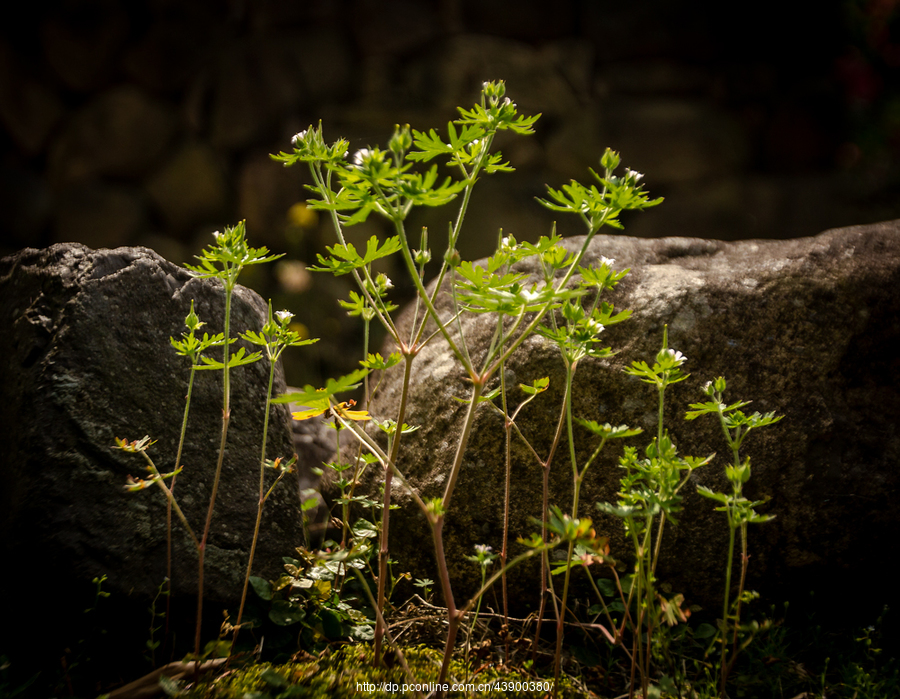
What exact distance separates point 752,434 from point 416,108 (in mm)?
4025

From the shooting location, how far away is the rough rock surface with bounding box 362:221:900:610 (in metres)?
1.61

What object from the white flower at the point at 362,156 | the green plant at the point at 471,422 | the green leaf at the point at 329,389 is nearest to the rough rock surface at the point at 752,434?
the green plant at the point at 471,422

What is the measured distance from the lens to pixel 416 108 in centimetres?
470

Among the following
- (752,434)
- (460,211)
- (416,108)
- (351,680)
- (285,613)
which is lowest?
(351,680)

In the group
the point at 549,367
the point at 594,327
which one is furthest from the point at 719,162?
the point at 594,327

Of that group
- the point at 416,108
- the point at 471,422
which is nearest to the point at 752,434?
the point at 471,422

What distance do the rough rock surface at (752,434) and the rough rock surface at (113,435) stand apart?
493 millimetres

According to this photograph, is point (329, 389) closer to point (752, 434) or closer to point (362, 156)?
point (362, 156)

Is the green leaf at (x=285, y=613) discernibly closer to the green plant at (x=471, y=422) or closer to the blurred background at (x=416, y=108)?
the green plant at (x=471, y=422)

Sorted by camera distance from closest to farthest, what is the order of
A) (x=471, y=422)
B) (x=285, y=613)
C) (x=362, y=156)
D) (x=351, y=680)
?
1. (x=362, y=156)
2. (x=471, y=422)
3. (x=351, y=680)
4. (x=285, y=613)

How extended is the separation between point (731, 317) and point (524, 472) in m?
0.82

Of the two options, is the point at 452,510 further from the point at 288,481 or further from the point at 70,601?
the point at 70,601

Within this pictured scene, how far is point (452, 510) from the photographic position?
1674 mm

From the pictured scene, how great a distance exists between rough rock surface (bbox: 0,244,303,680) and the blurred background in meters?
3.00
